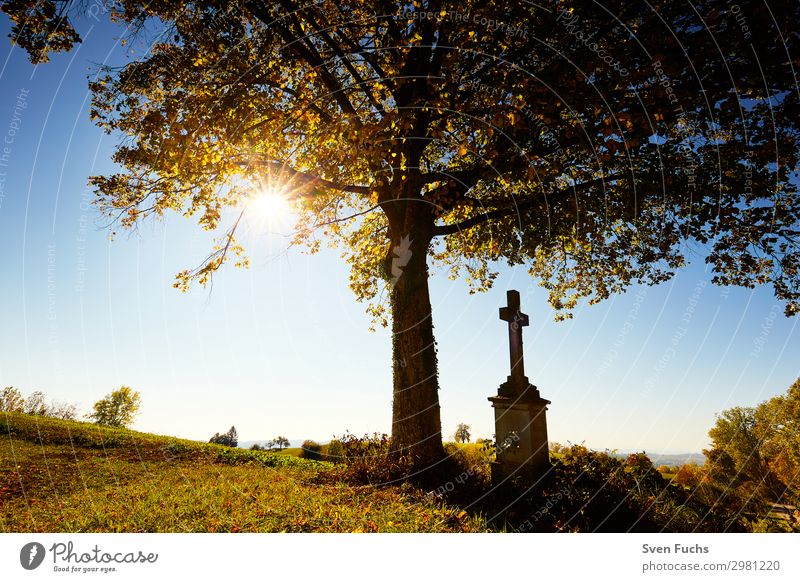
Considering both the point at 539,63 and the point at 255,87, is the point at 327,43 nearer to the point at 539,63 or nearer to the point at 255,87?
the point at 255,87

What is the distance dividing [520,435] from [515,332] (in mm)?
2439

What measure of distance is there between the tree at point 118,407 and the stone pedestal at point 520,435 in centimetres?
7549

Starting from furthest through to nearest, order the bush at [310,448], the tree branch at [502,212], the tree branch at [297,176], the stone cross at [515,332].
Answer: the bush at [310,448]
the tree branch at [297,176]
the tree branch at [502,212]
the stone cross at [515,332]

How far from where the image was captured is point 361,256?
13938 mm

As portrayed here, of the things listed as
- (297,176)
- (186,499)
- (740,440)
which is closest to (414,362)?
(186,499)

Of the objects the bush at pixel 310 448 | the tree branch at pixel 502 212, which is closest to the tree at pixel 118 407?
the bush at pixel 310 448

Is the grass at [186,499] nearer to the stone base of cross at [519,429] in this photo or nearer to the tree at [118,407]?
the stone base of cross at [519,429]

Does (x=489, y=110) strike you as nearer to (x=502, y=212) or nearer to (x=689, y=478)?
(x=502, y=212)

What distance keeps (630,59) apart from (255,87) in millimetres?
7863

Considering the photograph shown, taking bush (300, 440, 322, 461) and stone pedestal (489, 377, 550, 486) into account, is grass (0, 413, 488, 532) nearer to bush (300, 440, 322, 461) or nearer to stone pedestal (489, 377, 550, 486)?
stone pedestal (489, 377, 550, 486)

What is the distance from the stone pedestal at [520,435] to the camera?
807 cm
